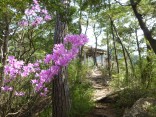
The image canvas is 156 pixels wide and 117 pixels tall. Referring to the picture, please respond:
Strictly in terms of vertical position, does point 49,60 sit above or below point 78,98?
above

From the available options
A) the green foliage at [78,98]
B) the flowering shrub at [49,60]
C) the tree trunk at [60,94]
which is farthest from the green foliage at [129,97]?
the flowering shrub at [49,60]

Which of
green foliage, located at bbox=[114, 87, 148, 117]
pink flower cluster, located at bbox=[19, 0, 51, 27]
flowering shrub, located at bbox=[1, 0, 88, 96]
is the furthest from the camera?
green foliage, located at bbox=[114, 87, 148, 117]

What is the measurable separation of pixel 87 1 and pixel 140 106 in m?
3.56

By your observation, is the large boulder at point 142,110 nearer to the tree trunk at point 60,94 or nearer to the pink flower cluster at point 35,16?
the tree trunk at point 60,94

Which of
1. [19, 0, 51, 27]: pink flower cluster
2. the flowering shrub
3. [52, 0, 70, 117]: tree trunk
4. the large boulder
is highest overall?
[19, 0, 51, 27]: pink flower cluster

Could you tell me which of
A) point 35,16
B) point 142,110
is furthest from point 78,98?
point 35,16

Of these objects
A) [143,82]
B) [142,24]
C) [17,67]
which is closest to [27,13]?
[17,67]

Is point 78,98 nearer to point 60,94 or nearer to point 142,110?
point 60,94

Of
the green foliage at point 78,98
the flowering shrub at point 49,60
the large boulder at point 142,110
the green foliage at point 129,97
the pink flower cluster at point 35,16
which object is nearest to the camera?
the flowering shrub at point 49,60

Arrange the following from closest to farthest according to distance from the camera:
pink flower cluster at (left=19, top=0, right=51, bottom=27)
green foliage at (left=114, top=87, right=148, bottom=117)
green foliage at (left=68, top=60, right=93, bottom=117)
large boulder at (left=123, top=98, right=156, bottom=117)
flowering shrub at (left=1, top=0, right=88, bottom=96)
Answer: flowering shrub at (left=1, top=0, right=88, bottom=96)
pink flower cluster at (left=19, top=0, right=51, bottom=27)
large boulder at (left=123, top=98, right=156, bottom=117)
green foliage at (left=68, top=60, right=93, bottom=117)
green foliage at (left=114, top=87, right=148, bottom=117)

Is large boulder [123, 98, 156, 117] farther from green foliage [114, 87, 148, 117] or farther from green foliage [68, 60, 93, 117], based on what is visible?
green foliage [68, 60, 93, 117]

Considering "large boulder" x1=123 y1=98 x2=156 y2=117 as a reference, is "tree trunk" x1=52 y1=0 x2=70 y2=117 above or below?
above

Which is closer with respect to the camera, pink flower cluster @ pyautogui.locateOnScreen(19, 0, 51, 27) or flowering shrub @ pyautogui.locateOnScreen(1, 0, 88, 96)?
flowering shrub @ pyautogui.locateOnScreen(1, 0, 88, 96)

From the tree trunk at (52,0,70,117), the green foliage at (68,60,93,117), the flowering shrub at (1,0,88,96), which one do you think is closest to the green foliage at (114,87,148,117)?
the green foliage at (68,60,93,117)
